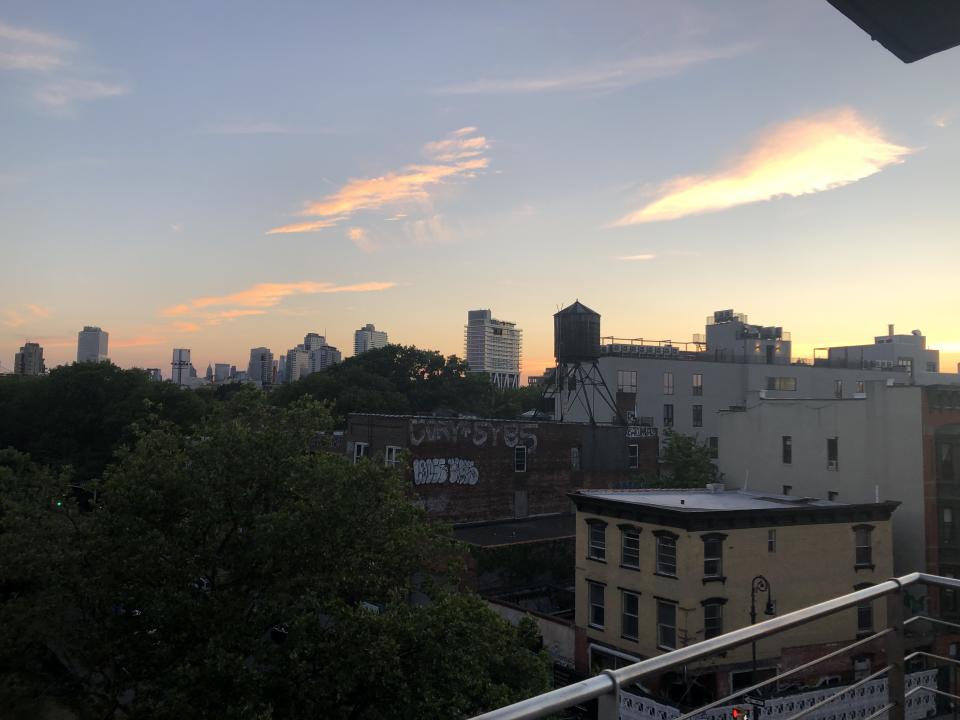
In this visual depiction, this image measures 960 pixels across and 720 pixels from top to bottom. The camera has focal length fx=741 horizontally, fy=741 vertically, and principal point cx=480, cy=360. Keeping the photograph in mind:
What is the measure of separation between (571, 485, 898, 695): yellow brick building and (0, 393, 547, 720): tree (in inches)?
512

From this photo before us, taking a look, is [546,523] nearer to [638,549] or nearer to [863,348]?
[638,549]

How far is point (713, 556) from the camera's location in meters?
30.8

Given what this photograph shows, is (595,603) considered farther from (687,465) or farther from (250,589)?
(687,465)

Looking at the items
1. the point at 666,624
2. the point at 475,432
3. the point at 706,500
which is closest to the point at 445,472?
the point at 475,432

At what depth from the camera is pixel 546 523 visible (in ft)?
164

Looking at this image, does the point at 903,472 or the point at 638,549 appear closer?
the point at 638,549

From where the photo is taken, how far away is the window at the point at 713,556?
3056 cm

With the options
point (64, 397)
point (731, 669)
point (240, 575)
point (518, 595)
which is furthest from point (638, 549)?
point (64, 397)

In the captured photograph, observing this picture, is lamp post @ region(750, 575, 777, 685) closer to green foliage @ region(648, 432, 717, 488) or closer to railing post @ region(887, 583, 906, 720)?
green foliage @ region(648, 432, 717, 488)

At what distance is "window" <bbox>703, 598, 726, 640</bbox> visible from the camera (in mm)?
30391

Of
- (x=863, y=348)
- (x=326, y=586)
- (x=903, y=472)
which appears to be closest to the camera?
(x=326, y=586)

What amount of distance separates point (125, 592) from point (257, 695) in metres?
4.04

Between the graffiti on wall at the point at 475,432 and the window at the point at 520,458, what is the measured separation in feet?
1.00

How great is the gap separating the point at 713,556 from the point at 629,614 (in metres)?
4.59
